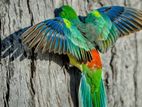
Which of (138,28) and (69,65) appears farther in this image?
(138,28)

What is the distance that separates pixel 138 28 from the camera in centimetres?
420

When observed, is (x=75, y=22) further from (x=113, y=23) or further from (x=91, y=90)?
(x=91, y=90)

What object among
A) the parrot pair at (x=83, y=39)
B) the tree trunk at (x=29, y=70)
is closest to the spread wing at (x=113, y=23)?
the parrot pair at (x=83, y=39)

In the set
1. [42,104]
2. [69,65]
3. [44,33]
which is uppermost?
[44,33]

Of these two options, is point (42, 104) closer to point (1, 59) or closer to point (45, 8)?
point (1, 59)

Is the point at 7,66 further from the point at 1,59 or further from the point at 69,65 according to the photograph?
the point at 69,65

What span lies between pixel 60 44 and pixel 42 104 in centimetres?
53

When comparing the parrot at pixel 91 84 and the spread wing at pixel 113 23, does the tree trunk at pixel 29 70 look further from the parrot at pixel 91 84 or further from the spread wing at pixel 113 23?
the spread wing at pixel 113 23

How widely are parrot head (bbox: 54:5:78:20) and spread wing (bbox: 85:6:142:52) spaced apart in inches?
7.4

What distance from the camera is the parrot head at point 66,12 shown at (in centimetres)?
395

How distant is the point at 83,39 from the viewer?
388 centimetres

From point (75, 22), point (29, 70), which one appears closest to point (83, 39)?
point (75, 22)

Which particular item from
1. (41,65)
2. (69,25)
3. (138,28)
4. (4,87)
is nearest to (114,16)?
(138,28)

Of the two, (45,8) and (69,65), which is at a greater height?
(45,8)
